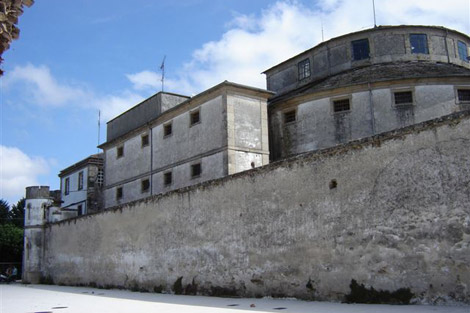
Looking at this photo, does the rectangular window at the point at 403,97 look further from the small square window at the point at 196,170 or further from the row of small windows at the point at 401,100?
the small square window at the point at 196,170

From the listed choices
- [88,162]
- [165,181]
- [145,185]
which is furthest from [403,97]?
[88,162]

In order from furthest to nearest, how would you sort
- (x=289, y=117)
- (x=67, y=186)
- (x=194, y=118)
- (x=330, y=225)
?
(x=67, y=186), (x=289, y=117), (x=194, y=118), (x=330, y=225)

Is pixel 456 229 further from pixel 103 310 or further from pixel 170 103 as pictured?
pixel 170 103

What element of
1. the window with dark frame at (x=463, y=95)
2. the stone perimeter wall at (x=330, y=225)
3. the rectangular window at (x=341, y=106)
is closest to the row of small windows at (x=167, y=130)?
the rectangular window at (x=341, y=106)

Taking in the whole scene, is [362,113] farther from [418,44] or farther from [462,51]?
[462,51]

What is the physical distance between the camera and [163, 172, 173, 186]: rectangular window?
2702 cm

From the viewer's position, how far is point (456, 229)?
31.0 ft

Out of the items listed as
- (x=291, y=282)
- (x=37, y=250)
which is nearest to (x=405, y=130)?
(x=291, y=282)

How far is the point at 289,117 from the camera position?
26.8 metres

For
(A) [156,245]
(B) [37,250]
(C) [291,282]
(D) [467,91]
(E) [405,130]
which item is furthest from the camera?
(B) [37,250]

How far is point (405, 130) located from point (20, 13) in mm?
7911

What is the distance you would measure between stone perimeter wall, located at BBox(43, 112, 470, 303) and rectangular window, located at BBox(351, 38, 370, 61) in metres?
16.6

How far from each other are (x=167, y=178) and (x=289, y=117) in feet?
24.8

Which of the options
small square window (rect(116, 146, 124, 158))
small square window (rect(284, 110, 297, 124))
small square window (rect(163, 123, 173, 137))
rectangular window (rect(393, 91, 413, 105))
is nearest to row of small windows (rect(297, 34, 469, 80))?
rectangular window (rect(393, 91, 413, 105))
